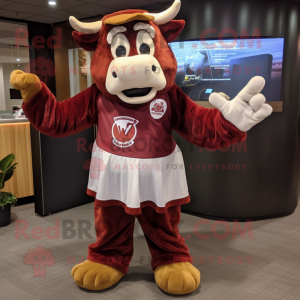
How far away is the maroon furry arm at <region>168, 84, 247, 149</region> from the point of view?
1.59 m

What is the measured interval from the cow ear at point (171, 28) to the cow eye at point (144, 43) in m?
0.16

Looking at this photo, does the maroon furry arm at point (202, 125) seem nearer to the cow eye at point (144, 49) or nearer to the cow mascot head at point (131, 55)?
the cow mascot head at point (131, 55)

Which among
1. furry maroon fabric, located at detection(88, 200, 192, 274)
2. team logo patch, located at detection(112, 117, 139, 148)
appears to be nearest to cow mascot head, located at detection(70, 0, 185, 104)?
team logo patch, located at detection(112, 117, 139, 148)

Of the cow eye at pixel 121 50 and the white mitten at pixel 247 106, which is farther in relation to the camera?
the cow eye at pixel 121 50

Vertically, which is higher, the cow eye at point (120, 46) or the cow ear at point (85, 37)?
the cow ear at point (85, 37)

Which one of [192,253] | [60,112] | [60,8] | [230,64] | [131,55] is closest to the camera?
[131,55]

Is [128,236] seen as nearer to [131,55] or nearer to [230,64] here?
[131,55]

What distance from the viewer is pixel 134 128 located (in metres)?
1.72

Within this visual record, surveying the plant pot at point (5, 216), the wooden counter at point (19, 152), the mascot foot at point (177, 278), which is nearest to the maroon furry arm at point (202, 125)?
the mascot foot at point (177, 278)

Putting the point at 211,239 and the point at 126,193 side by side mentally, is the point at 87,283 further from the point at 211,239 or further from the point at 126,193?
the point at 211,239

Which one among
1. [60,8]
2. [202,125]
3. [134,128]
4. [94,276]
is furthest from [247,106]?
[60,8]

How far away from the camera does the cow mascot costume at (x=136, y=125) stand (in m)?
1.55

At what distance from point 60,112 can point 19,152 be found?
1924 mm

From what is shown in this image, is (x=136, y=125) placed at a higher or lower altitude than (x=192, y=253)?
higher
